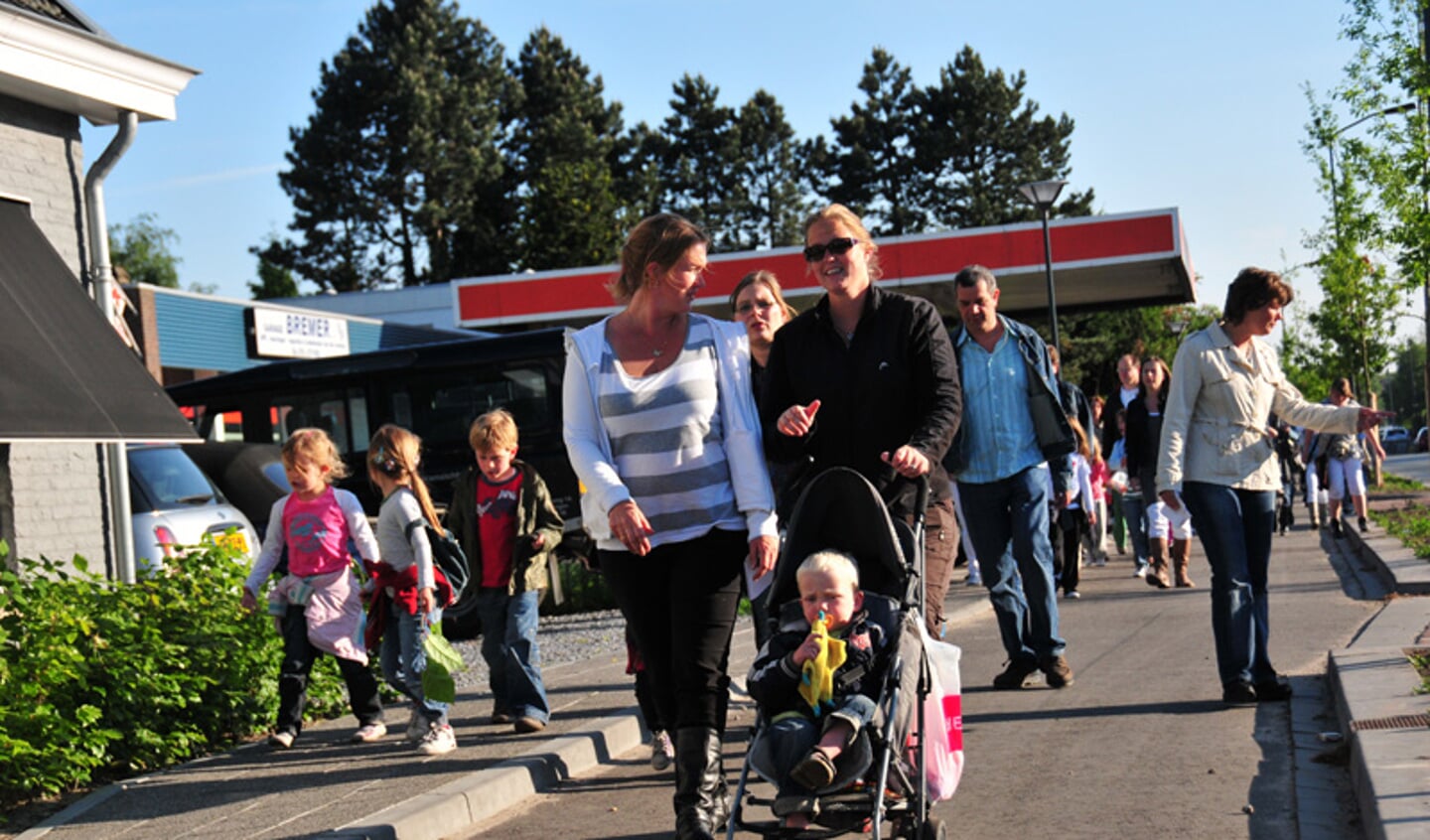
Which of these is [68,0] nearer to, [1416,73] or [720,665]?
[720,665]

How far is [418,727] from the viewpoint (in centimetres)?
765

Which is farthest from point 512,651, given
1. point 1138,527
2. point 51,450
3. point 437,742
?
point 1138,527

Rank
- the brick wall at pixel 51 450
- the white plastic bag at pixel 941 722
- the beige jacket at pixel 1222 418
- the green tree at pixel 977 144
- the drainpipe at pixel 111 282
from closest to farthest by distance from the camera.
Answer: the white plastic bag at pixel 941 722 < the beige jacket at pixel 1222 418 < the brick wall at pixel 51 450 < the drainpipe at pixel 111 282 < the green tree at pixel 977 144

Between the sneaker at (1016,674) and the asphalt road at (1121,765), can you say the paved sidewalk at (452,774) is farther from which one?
the sneaker at (1016,674)

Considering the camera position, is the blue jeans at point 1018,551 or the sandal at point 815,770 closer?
the sandal at point 815,770

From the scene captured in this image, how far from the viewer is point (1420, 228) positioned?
673 inches

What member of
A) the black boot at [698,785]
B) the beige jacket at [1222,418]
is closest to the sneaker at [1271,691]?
the beige jacket at [1222,418]

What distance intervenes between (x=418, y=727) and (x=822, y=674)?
3.44 m

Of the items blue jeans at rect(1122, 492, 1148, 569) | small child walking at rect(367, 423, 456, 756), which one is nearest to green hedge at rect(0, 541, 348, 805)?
small child walking at rect(367, 423, 456, 756)

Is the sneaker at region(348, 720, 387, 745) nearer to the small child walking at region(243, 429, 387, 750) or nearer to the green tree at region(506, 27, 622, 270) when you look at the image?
the small child walking at region(243, 429, 387, 750)

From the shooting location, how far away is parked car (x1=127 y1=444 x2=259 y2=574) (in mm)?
13609

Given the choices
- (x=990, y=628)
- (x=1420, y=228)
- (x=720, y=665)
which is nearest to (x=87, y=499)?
(x=990, y=628)

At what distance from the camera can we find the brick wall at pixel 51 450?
10492mm

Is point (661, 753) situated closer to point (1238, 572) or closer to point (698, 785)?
point (698, 785)
